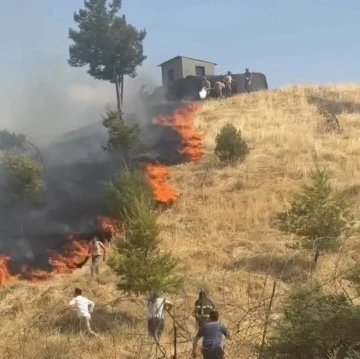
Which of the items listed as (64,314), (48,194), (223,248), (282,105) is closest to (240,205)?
(223,248)

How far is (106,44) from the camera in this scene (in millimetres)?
35719

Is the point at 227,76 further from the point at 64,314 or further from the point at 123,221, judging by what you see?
the point at 64,314

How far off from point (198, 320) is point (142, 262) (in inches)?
104

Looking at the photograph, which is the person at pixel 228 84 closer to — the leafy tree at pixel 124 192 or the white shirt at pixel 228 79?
the white shirt at pixel 228 79

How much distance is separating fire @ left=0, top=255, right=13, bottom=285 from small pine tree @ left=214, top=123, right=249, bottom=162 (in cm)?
1054

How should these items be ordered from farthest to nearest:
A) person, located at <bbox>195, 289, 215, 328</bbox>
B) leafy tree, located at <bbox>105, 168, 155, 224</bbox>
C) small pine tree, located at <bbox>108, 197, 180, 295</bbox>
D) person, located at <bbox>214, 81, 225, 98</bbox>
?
person, located at <bbox>214, 81, 225, 98</bbox> < leafy tree, located at <bbox>105, 168, 155, 224</bbox> < small pine tree, located at <bbox>108, 197, 180, 295</bbox> < person, located at <bbox>195, 289, 215, 328</bbox>

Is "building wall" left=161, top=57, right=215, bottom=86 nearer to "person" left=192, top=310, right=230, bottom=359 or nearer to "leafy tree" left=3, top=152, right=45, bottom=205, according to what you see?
"leafy tree" left=3, top=152, right=45, bottom=205

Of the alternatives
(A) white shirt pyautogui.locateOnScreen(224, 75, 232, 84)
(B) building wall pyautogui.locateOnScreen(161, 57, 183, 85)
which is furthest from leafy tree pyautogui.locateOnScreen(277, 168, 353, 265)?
(B) building wall pyautogui.locateOnScreen(161, 57, 183, 85)

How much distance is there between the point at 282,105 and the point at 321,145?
328 inches

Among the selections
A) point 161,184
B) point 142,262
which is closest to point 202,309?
point 142,262

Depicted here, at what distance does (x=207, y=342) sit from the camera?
7203mm

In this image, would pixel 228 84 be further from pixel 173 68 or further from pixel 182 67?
pixel 173 68

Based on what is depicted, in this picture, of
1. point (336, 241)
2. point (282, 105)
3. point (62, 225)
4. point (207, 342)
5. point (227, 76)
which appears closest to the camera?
point (207, 342)

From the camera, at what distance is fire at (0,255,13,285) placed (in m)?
14.7
